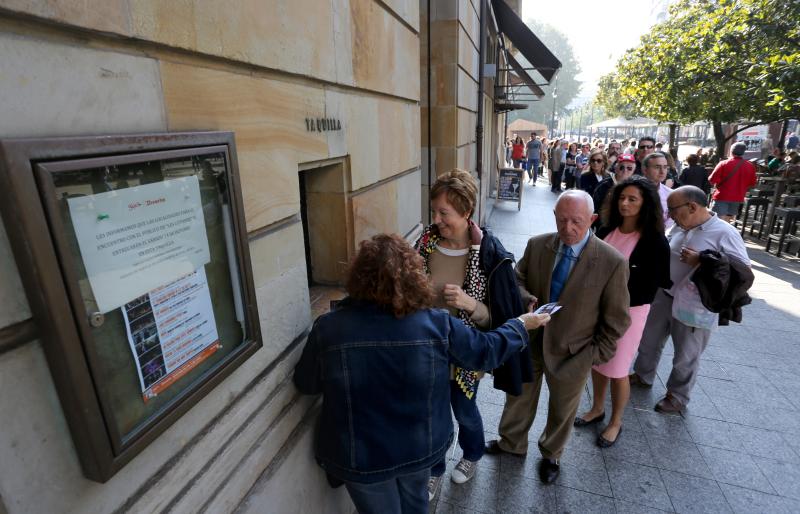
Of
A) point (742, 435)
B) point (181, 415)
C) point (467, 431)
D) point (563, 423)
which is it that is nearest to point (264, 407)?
point (181, 415)

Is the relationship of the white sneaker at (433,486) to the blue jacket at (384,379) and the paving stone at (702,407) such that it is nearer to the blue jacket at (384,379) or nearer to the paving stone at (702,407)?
the blue jacket at (384,379)

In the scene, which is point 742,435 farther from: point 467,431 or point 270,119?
point 270,119

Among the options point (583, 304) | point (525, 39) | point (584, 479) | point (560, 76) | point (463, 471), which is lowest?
point (584, 479)

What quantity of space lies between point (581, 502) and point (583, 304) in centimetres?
139

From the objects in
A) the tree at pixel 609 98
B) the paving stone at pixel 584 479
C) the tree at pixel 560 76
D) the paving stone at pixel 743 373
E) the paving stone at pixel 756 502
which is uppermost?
the tree at pixel 560 76

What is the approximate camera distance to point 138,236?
3.76 ft

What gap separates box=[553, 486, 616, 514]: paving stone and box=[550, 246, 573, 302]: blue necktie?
1.39 m

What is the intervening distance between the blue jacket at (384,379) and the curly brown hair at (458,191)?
2.50ft

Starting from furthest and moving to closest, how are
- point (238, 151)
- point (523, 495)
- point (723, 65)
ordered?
point (723, 65), point (523, 495), point (238, 151)

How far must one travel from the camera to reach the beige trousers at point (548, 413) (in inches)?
118

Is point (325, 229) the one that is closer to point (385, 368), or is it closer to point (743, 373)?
point (385, 368)

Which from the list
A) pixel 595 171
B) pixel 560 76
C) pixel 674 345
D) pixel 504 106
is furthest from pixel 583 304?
pixel 560 76

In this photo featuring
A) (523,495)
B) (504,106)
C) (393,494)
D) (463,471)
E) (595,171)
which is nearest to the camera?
(393,494)

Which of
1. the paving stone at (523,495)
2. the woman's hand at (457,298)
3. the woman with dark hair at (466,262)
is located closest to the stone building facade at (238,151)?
the woman with dark hair at (466,262)
